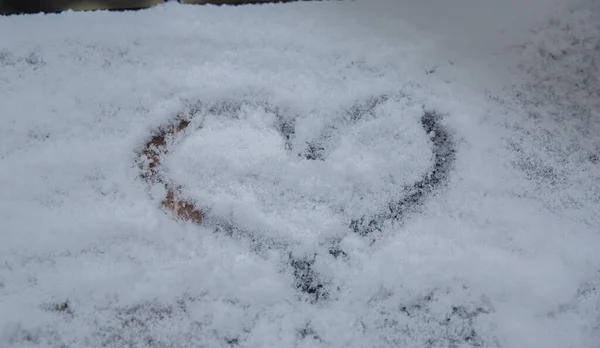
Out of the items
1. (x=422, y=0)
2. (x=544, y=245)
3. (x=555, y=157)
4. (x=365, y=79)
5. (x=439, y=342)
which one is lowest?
(x=439, y=342)

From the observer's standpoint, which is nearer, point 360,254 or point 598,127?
point 360,254

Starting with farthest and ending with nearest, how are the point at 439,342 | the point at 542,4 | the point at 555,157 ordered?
the point at 542,4 → the point at 555,157 → the point at 439,342

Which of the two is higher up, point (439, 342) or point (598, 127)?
point (598, 127)

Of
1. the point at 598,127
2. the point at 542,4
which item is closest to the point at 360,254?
the point at 598,127

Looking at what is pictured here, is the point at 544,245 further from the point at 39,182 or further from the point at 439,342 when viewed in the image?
the point at 39,182
